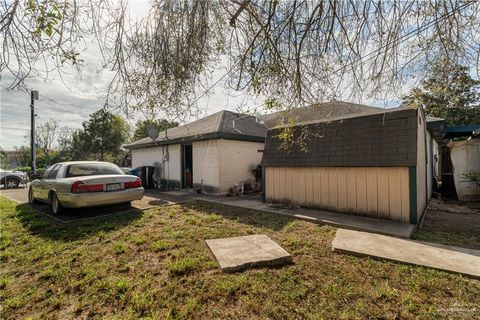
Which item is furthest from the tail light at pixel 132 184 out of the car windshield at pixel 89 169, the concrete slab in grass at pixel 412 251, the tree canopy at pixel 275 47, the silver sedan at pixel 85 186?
the concrete slab in grass at pixel 412 251

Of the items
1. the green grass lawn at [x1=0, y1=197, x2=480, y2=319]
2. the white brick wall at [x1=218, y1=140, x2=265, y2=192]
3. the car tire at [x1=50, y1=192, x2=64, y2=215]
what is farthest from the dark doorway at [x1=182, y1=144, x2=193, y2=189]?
the green grass lawn at [x1=0, y1=197, x2=480, y2=319]

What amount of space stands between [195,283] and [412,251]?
3190 millimetres

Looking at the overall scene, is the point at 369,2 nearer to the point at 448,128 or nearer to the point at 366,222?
the point at 366,222

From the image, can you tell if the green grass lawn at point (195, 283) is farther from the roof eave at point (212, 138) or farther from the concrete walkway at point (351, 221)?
the roof eave at point (212, 138)

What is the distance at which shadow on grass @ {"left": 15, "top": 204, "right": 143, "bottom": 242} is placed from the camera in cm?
452

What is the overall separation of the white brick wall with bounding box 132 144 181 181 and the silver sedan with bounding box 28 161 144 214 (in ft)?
16.4

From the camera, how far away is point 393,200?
5.18 meters

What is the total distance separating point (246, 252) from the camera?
3408 millimetres

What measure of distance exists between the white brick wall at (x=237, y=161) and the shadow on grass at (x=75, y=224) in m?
4.07

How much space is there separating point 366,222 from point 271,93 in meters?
3.55

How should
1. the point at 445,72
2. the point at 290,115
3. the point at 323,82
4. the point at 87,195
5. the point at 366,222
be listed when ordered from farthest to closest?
the point at 87,195 < the point at 366,222 < the point at 290,115 < the point at 323,82 < the point at 445,72

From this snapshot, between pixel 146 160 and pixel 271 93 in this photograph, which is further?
pixel 146 160

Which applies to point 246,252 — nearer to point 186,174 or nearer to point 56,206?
point 56,206

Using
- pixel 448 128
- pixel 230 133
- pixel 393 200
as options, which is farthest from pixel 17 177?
pixel 448 128
